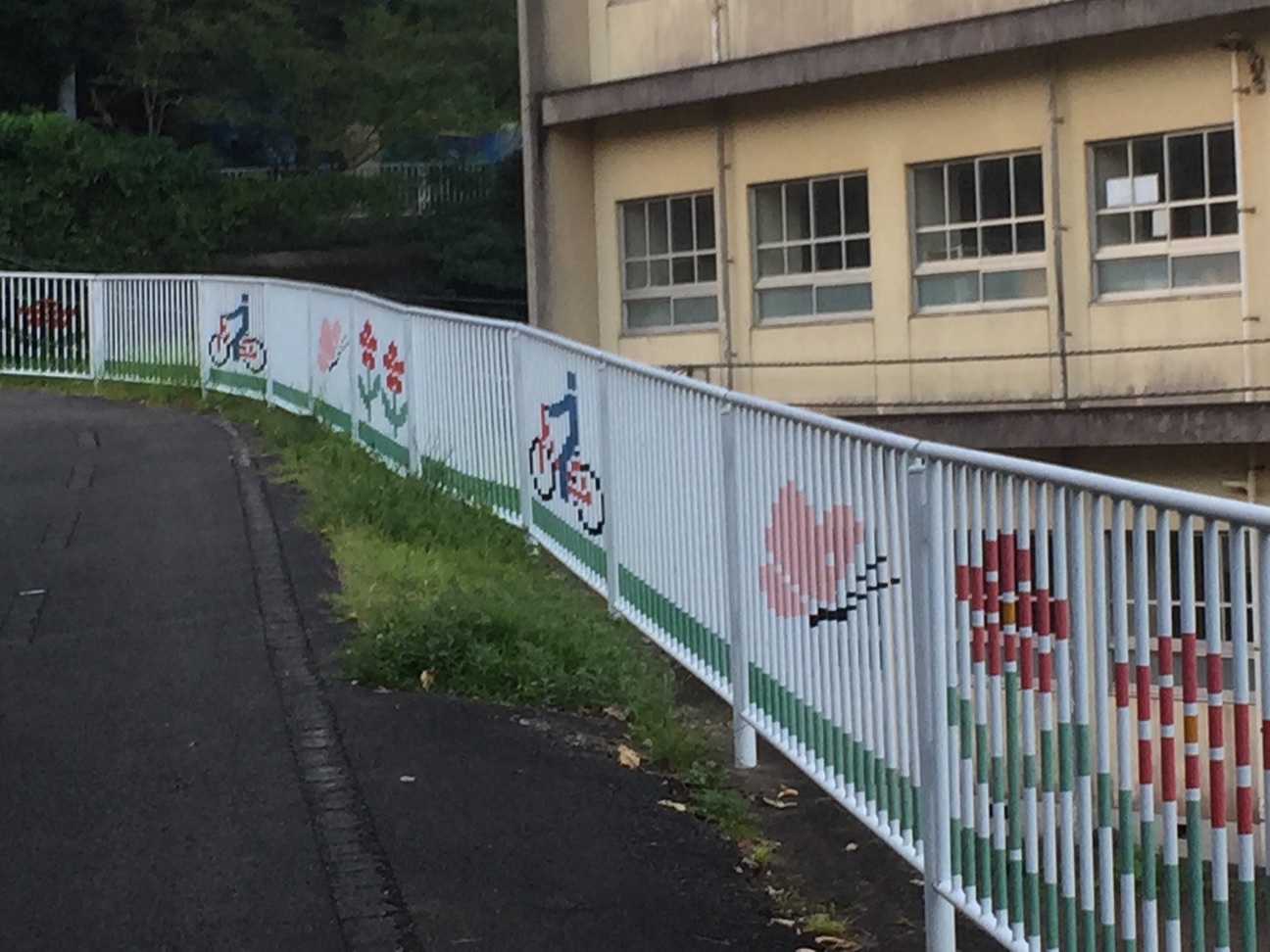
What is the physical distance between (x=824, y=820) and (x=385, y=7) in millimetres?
33523

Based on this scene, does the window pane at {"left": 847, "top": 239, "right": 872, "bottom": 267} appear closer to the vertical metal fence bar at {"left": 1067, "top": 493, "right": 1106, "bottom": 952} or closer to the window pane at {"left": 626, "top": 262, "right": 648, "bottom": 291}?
the window pane at {"left": 626, "top": 262, "right": 648, "bottom": 291}

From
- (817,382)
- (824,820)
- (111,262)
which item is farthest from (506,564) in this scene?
(111,262)

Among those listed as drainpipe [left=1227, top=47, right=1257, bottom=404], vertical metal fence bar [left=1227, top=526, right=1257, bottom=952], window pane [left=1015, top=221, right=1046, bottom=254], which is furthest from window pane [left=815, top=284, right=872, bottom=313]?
vertical metal fence bar [left=1227, top=526, right=1257, bottom=952]

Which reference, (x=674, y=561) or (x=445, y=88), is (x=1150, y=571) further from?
(x=445, y=88)

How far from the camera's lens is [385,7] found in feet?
127

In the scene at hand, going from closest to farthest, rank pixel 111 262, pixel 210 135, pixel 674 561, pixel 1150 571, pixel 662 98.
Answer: pixel 1150 571
pixel 674 561
pixel 662 98
pixel 111 262
pixel 210 135

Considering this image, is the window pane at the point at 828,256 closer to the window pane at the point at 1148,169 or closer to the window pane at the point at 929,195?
the window pane at the point at 929,195

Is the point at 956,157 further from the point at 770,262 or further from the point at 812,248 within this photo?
the point at 770,262

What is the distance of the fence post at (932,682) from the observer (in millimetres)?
5328

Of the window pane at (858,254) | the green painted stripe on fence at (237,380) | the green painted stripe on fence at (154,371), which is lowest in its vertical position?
the green painted stripe on fence at (237,380)

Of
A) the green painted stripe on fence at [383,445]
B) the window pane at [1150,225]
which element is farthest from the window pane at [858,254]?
the green painted stripe on fence at [383,445]

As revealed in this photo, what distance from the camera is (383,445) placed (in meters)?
15.4

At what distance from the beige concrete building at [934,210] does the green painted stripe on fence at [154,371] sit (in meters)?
3.98

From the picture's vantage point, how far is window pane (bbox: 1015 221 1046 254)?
19.0 m
